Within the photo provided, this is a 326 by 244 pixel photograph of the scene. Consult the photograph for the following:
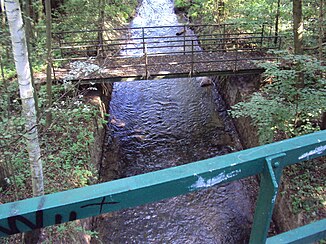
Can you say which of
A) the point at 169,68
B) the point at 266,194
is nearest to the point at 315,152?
the point at 266,194

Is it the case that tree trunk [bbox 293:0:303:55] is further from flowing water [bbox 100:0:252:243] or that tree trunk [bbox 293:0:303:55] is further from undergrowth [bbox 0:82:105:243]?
undergrowth [bbox 0:82:105:243]

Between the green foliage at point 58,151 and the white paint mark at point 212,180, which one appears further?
the green foliage at point 58,151

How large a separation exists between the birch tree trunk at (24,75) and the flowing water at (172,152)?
3.15 m

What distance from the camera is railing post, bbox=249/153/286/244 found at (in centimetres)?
106

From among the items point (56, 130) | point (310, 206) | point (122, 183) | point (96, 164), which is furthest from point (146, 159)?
point (122, 183)

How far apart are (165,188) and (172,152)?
7.98 m

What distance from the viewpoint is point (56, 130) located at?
24.3ft

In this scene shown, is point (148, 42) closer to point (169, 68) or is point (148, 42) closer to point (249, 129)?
point (169, 68)

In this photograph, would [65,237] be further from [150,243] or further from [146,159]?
[146,159]

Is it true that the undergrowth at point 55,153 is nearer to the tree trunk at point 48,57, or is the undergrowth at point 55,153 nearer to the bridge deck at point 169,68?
the tree trunk at point 48,57

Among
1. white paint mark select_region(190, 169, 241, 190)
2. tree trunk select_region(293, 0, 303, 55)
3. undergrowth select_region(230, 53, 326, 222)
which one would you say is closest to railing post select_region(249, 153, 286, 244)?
white paint mark select_region(190, 169, 241, 190)

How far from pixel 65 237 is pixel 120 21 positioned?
1504 centimetres

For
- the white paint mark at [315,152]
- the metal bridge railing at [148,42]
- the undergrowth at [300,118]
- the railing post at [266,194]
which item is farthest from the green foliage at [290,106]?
the railing post at [266,194]

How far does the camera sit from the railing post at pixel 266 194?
1.06 meters
